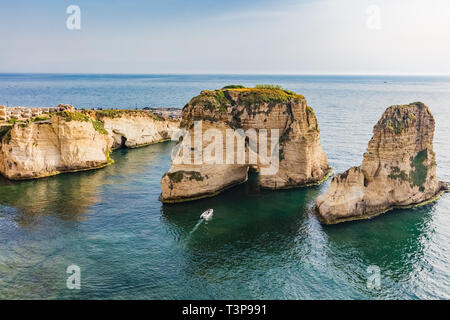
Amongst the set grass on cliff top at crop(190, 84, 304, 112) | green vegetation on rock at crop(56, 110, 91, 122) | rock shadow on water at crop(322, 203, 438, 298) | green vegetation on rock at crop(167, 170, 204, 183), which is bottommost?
rock shadow on water at crop(322, 203, 438, 298)

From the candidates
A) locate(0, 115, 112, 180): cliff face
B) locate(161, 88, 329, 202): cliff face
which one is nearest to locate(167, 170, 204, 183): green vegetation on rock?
locate(161, 88, 329, 202): cliff face

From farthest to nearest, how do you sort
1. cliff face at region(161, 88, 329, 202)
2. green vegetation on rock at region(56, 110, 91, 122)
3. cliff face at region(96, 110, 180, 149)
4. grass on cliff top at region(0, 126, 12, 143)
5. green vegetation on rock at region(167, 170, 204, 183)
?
cliff face at region(96, 110, 180, 149) < green vegetation on rock at region(56, 110, 91, 122) < grass on cliff top at region(0, 126, 12, 143) < cliff face at region(161, 88, 329, 202) < green vegetation on rock at region(167, 170, 204, 183)

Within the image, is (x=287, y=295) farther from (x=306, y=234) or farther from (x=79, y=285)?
(x=79, y=285)

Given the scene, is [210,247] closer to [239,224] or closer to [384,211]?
[239,224]

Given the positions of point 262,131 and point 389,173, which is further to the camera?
point 262,131

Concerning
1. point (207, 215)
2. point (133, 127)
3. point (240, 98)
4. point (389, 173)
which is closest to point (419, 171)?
point (389, 173)

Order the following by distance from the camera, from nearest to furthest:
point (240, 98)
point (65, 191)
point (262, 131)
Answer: point (65, 191)
point (262, 131)
point (240, 98)

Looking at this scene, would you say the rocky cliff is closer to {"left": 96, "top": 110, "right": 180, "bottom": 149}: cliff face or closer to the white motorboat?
{"left": 96, "top": 110, "right": 180, "bottom": 149}: cliff face
